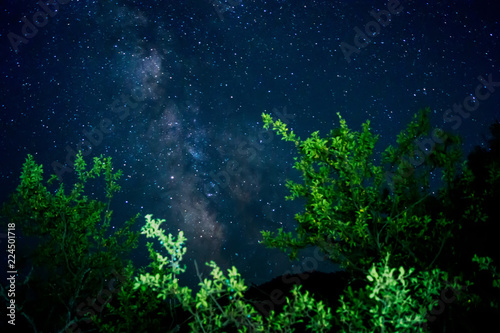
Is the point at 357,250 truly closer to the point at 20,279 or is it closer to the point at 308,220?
the point at 308,220

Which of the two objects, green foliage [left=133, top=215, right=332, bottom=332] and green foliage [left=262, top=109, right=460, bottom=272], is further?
green foliage [left=262, top=109, right=460, bottom=272]

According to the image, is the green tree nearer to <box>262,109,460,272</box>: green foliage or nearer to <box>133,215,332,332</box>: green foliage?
<box>262,109,460,272</box>: green foliage

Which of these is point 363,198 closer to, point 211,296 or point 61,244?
point 211,296

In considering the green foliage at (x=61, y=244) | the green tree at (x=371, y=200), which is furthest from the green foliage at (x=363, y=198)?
the green foliage at (x=61, y=244)

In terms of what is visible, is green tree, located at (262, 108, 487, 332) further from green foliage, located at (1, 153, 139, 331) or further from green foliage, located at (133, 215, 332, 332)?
green foliage, located at (1, 153, 139, 331)

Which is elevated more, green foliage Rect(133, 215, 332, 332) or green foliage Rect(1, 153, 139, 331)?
green foliage Rect(1, 153, 139, 331)

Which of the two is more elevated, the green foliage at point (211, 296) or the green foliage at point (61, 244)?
the green foliage at point (61, 244)

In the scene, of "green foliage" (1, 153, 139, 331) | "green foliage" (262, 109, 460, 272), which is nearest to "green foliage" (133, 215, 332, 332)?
"green foliage" (262, 109, 460, 272)

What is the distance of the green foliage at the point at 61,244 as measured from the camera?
7434mm

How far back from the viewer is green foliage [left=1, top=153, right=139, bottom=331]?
7.43 metres

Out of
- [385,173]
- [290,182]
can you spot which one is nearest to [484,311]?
[385,173]

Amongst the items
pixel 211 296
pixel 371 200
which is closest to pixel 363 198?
pixel 371 200

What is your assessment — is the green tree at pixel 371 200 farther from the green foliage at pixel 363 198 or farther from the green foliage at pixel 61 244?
the green foliage at pixel 61 244

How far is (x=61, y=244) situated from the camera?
25.0ft
